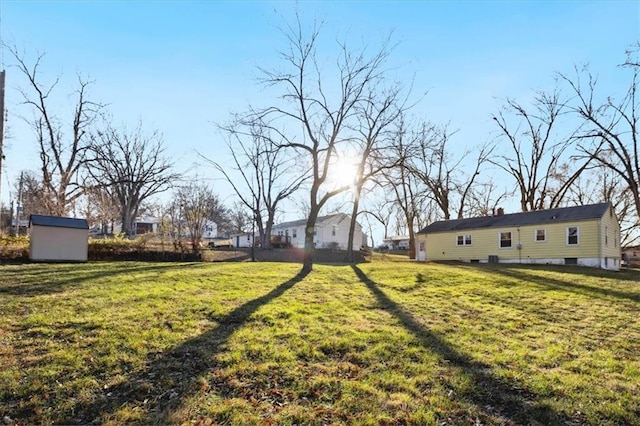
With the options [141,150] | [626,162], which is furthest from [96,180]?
[626,162]

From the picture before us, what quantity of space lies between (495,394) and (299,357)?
7.85ft

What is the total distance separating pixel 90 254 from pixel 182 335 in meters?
13.4

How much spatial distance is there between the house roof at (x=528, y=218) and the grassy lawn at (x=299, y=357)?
1361cm

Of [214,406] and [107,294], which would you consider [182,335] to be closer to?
Answer: [214,406]

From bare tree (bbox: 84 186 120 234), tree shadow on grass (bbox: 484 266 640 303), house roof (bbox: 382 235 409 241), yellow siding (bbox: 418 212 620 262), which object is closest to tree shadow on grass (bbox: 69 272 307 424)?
tree shadow on grass (bbox: 484 266 640 303)

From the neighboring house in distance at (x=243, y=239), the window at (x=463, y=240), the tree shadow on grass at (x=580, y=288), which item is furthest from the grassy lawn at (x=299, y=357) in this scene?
the neighboring house in distance at (x=243, y=239)

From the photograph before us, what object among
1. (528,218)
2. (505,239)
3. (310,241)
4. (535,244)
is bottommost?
(535,244)

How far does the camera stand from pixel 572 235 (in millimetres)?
21734

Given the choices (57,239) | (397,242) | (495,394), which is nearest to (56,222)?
(57,239)

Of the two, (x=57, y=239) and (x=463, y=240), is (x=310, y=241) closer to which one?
(x=57, y=239)

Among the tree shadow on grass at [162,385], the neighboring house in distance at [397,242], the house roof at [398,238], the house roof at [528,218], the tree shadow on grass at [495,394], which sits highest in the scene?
the house roof at [528,218]

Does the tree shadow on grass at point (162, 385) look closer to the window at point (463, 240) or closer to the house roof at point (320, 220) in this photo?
the window at point (463, 240)

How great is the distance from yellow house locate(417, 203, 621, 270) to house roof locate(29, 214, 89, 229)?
21841mm

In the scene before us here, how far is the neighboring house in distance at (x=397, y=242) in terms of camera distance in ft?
204
